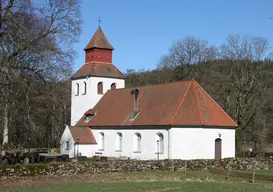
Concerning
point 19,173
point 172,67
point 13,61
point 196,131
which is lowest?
point 19,173

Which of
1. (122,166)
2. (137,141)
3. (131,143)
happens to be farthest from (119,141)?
(122,166)

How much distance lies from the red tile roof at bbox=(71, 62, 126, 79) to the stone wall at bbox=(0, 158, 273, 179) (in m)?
19.8

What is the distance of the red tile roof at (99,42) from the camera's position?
172 feet

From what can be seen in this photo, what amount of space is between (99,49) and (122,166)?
72.7 ft

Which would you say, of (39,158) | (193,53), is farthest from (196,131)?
(193,53)

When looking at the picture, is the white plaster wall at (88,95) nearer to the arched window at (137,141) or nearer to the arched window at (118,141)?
the arched window at (118,141)

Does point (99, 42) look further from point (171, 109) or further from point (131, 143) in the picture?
point (171, 109)

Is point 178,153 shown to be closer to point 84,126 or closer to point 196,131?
point 196,131

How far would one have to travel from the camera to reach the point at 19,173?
2839 centimetres

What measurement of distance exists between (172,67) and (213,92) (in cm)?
1204

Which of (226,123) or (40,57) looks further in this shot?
(226,123)

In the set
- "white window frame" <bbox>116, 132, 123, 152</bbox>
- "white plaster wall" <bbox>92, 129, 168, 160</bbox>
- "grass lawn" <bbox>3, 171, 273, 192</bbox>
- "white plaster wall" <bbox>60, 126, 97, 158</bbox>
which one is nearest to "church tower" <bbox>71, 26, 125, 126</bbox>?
"white plaster wall" <bbox>92, 129, 168, 160</bbox>

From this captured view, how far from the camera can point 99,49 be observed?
52.4m

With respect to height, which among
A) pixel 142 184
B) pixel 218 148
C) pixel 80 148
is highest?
pixel 218 148
